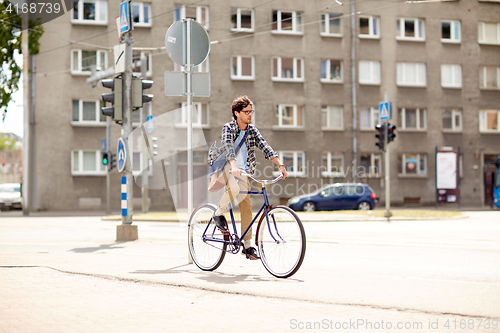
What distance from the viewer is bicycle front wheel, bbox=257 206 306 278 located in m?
6.33

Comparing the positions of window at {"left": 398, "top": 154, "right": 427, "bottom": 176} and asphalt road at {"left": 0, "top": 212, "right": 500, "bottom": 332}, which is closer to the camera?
asphalt road at {"left": 0, "top": 212, "right": 500, "bottom": 332}

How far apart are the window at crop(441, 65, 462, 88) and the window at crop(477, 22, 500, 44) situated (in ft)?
8.52

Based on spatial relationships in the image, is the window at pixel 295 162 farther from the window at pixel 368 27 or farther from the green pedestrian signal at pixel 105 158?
the green pedestrian signal at pixel 105 158

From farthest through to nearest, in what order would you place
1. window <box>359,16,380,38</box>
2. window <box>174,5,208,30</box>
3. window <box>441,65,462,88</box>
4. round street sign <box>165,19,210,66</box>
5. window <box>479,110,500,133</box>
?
window <box>479,110,500,133</box> → window <box>441,65,462,88</box> → window <box>359,16,380,38</box> → window <box>174,5,208,30</box> → round street sign <box>165,19,210,66</box>

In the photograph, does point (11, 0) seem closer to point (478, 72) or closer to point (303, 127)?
point (303, 127)

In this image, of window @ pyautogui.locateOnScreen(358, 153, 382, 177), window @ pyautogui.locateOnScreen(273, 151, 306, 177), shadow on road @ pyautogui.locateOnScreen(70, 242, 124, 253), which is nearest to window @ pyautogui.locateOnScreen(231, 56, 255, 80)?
window @ pyautogui.locateOnScreen(273, 151, 306, 177)

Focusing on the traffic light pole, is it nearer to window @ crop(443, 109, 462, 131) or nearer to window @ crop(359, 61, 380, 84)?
window @ crop(359, 61, 380, 84)

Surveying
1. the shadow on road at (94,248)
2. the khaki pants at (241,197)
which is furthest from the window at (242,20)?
the khaki pants at (241,197)

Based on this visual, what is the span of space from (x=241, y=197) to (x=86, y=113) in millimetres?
28612

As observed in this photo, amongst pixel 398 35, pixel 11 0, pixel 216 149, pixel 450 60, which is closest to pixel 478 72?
pixel 450 60

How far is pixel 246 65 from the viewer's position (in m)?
35.4

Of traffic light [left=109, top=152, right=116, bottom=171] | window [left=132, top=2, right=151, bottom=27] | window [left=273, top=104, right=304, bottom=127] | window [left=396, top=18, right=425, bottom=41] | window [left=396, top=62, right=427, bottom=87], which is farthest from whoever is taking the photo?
window [left=396, top=18, right=425, bottom=41]

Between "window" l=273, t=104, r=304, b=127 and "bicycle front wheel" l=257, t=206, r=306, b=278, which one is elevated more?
"window" l=273, t=104, r=304, b=127

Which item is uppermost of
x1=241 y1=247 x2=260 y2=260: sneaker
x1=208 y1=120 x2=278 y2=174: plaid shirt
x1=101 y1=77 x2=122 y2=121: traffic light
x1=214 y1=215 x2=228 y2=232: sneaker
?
x1=101 y1=77 x2=122 y2=121: traffic light
